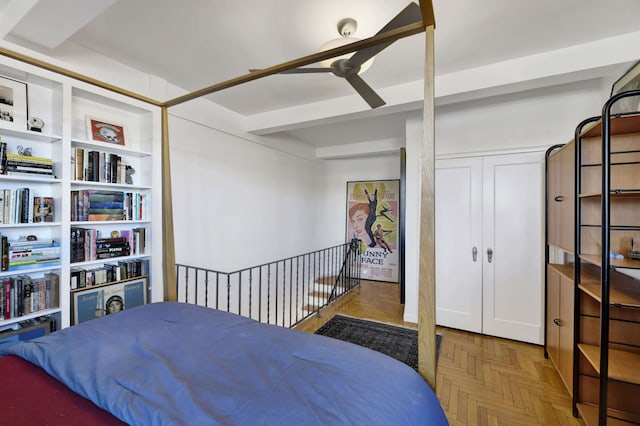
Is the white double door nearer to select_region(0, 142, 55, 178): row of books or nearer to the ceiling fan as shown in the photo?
the ceiling fan

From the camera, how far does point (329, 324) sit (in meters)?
3.32

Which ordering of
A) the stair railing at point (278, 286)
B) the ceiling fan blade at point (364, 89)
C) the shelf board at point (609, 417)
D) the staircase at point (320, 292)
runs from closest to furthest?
1. the shelf board at point (609, 417)
2. the ceiling fan blade at point (364, 89)
3. the stair railing at point (278, 286)
4. the staircase at point (320, 292)

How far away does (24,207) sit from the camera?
6.15ft

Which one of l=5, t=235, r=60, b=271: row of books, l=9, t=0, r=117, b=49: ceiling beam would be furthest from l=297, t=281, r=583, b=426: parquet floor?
l=9, t=0, r=117, b=49: ceiling beam

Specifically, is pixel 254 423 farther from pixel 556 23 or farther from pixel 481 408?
pixel 556 23

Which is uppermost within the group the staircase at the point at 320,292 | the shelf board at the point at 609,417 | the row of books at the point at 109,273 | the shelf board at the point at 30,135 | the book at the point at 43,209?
the shelf board at the point at 30,135

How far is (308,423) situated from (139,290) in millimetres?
2310

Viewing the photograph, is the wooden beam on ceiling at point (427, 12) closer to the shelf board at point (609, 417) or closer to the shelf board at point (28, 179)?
the shelf board at point (609, 417)

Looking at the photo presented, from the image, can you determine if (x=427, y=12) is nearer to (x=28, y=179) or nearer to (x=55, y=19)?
(x=55, y=19)

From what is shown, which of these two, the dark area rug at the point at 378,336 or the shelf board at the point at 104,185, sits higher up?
the shelf board at the point at 104,185

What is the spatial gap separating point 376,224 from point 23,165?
15.7 feet

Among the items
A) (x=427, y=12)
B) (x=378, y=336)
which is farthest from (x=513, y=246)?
(x=427, y=12)

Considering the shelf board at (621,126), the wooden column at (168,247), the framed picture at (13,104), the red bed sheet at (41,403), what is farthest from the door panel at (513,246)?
the framed picture at (13,104)

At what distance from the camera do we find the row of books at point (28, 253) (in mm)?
1789
